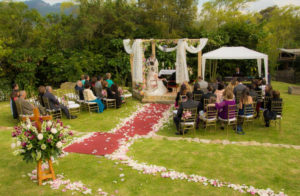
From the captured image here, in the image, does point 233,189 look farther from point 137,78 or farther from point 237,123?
point 137,78

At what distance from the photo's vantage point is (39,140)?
413cm

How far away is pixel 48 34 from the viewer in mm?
19422

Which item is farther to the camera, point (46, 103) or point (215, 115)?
point (46, 103)

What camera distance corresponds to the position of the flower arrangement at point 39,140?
13.3ft

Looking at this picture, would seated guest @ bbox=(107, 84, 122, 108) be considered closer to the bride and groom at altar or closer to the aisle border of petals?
the bride and groom at altar

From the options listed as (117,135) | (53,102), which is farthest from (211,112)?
(53,102)

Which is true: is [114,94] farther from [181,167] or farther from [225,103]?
[181,167]

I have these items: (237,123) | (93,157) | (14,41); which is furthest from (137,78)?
(14,41)

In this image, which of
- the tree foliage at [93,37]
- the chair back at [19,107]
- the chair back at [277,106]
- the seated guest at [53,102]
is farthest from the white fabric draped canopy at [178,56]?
the chair back at [19,107]

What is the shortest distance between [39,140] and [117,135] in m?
3.68

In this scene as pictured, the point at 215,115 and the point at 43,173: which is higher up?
the point at 215,115

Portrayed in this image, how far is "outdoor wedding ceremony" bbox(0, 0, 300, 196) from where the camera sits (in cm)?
452

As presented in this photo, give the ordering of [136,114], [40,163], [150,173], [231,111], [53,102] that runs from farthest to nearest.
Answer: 1. [136,114]
2. [53,102]
3. [231,111]
4. [150,173]
5. [40,163]

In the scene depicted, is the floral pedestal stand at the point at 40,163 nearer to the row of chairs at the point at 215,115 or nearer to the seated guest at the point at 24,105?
the row of chairs at the point at 215,115
